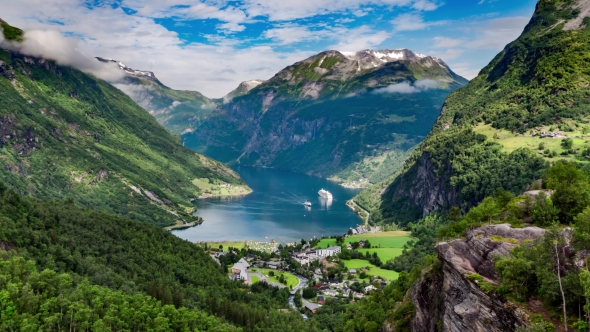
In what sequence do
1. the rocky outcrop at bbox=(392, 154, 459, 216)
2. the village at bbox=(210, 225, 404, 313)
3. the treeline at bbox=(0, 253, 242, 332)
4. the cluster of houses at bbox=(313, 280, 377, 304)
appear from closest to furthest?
the treeline at bbox=(0, 253, 242, 332)
the cluster of houses at bbox=(313, 280, 377, 304)
the village at bbox=(210, 225, 404, 313)
the rocky outcrop at bbox=(392, 154, 459, 216)

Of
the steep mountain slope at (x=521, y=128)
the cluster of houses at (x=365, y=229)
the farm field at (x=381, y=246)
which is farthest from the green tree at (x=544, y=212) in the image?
the cluster of houses at (x=365, y=229)

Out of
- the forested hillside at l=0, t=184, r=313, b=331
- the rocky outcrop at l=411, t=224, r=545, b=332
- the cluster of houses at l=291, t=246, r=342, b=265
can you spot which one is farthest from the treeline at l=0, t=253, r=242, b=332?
the cluster of houses at l=291, t=246, r=342, b=265

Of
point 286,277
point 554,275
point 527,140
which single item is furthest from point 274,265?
point 554,275

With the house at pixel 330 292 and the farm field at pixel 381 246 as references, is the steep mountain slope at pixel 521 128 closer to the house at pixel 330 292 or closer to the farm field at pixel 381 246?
the farm field at pixel 381 246

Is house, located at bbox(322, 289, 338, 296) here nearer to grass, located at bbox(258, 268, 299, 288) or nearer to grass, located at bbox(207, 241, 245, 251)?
grass, located at bbox(258, 268, 299, 288)

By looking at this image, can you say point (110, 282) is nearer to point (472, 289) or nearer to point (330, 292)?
point (330, 292)

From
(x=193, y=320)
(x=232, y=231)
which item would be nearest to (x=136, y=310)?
(x=193, y=320)

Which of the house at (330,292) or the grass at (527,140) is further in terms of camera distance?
the grass at (527,140)

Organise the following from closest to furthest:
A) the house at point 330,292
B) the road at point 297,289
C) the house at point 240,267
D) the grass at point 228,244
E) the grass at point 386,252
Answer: the road at point 297,289
the house at point 330,292
the house at point 240,267
the grass at point 386,252
the grass at point 228,244
